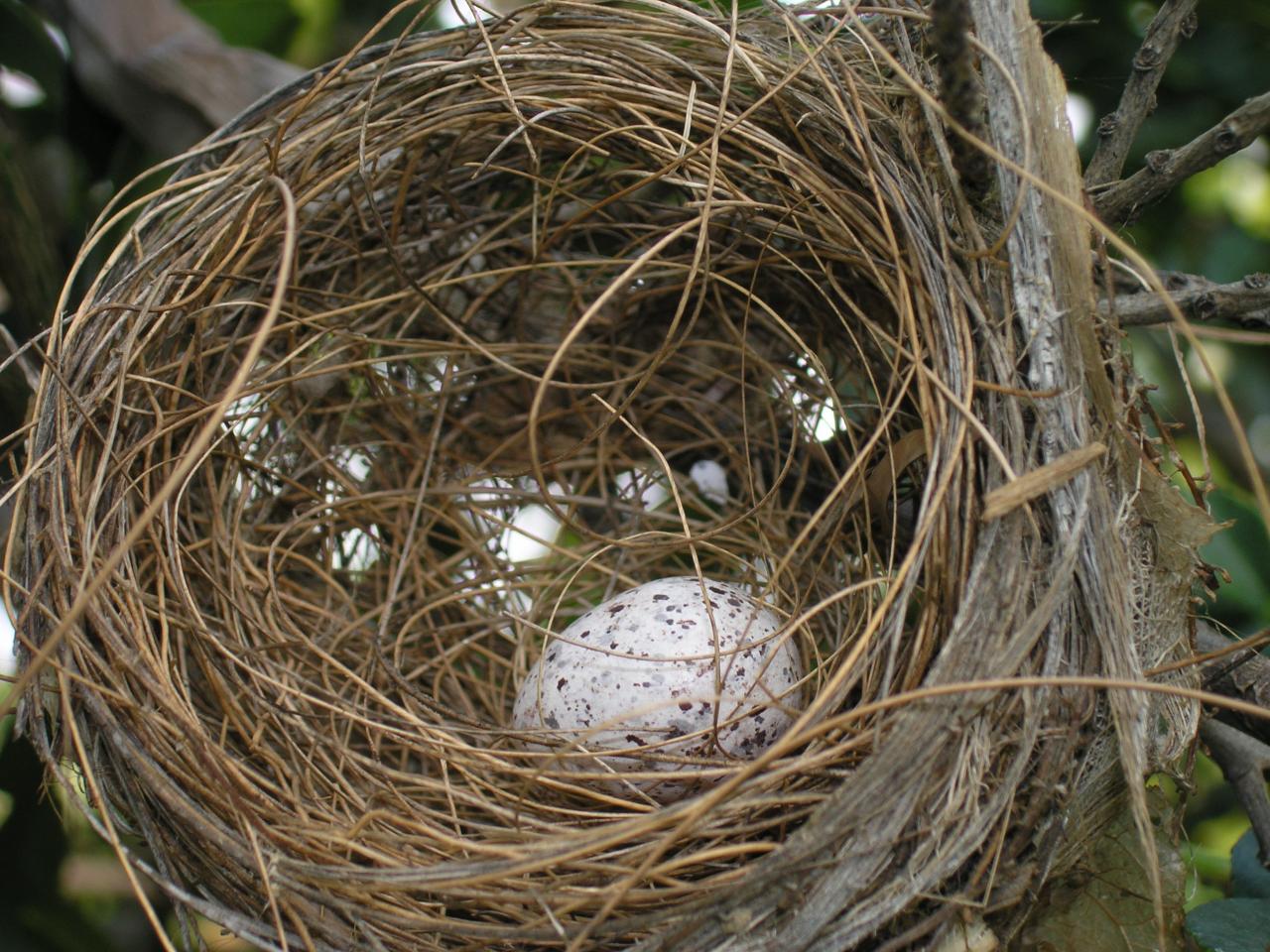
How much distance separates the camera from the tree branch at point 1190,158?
806 mm

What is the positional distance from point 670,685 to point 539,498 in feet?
1.15

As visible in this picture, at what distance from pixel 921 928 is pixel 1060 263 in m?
0.50

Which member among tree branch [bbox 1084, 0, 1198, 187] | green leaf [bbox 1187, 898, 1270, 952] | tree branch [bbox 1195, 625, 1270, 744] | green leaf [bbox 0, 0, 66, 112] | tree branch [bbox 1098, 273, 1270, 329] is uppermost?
green leaf [bbox 0, 0, 66, 112]

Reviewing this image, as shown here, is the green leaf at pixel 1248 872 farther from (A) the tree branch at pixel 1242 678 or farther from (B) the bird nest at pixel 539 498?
(B) the bird nest at pixel 539 498

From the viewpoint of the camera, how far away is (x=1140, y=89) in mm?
852

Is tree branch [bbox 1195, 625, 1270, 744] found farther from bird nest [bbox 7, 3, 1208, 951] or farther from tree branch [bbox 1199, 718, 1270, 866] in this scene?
bird nest [bbox 7, 3, 1208, 951]

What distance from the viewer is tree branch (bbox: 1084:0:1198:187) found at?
840 mm

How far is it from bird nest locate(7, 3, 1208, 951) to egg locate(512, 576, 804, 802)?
3cm

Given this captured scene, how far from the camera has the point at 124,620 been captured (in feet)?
2.81

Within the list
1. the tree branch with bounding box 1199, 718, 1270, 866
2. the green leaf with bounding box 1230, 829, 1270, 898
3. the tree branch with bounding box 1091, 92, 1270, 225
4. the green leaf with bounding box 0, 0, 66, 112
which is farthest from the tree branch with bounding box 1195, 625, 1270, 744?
the green leaf with bounding box 0, 0, 66, 112

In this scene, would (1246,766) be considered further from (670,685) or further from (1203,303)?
(670,685)

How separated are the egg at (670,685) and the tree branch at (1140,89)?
1.67 feet

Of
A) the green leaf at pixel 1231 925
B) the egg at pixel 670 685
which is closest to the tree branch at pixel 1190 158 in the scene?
the egg at pixel 670 685

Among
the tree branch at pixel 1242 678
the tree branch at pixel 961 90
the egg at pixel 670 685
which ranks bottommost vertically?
the egg at pixel 670 685
